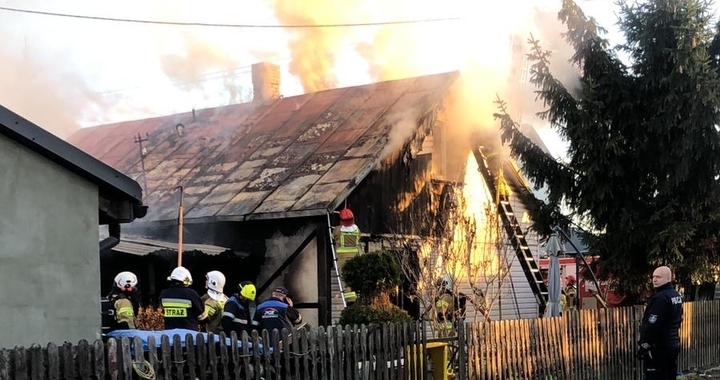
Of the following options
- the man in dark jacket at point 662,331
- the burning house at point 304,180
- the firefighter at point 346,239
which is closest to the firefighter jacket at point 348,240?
the firefighter at point 346,239

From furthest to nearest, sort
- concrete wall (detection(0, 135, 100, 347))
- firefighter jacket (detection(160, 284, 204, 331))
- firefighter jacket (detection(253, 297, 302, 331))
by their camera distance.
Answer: firefighter jacket (detection(253, 297, 302, 331)) < firefighter jacket (detection(160, 284, 204, 331)) < concrete wall (detection(0, 135, 100, 347))

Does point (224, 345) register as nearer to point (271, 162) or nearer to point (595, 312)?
point (595, 312)

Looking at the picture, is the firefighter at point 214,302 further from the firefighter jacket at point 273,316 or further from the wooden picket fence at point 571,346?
the wooden picket fence at point 571,346

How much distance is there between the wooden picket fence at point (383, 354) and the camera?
4.83 meters

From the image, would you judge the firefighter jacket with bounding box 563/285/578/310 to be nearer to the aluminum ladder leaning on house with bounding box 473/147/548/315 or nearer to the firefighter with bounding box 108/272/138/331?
the aluminum ladder leaning on house with bounding box 473/147/548/315

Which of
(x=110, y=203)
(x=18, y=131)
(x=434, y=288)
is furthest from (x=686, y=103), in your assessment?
(x=18, y=131)

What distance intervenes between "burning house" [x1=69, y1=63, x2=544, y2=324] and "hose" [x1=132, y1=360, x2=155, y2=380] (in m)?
6.24

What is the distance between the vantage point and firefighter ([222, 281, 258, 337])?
7.78m

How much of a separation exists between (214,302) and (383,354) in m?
2.49

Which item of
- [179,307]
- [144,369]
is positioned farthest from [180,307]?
[144,369]

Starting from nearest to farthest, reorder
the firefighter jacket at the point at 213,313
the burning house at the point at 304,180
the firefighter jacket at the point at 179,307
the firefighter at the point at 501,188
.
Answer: the firefighter jacket at the point at 179,307 → the firefighter jacket at the point at 213,313 → the burning house at the point at 304,180 → the firefighter at the point at 501,188

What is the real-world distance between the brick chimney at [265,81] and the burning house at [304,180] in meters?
1.66

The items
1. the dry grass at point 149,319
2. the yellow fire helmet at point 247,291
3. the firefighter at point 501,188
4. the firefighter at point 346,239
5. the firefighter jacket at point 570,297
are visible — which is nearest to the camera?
the yellow fire helmet at point 247,291

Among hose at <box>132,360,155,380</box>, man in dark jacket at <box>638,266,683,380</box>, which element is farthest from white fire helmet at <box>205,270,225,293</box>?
man in dark jacket at <box>638,266,683,380</box>
